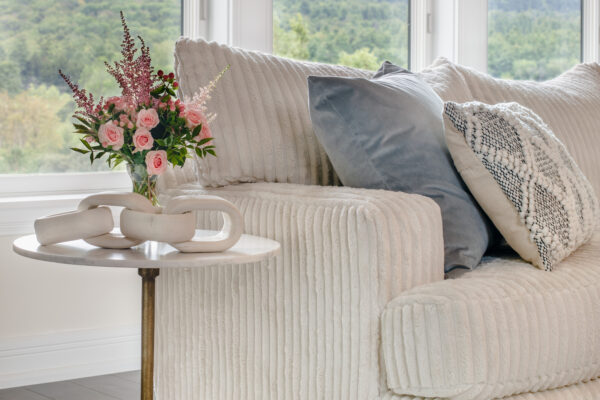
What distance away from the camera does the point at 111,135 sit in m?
1.44

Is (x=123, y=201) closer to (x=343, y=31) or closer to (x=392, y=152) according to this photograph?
(x=392, y=152)

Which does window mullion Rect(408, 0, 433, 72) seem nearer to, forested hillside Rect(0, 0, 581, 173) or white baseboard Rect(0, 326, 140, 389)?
forested hillside Rect(0, 0, 581, 173)

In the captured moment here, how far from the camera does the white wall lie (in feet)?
7.50

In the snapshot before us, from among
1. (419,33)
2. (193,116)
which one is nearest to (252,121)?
(193,116)

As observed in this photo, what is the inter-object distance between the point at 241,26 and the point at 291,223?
1292mm

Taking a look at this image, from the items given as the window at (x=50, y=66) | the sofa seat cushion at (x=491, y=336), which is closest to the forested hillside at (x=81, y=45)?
the window at (x=50, y=66)

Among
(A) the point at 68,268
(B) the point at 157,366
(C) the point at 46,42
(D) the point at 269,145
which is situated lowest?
(B) the point at 157,366

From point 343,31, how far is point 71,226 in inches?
72.8

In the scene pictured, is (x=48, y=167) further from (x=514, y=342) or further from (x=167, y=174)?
(x=514, y=342)

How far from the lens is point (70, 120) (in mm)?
2494

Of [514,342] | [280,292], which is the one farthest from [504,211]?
[280,292]

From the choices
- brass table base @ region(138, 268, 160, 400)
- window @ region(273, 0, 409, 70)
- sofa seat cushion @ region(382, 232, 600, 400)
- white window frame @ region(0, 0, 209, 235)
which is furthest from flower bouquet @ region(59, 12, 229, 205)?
window @ region(273, 0, 409, 70)

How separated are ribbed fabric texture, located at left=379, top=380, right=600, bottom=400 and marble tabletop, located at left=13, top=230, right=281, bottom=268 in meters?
0.37

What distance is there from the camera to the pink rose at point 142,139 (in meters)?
1.45
